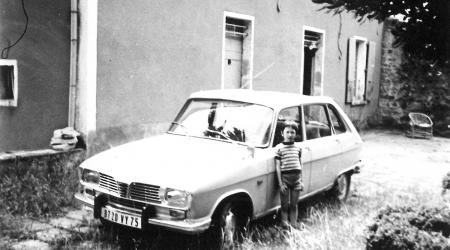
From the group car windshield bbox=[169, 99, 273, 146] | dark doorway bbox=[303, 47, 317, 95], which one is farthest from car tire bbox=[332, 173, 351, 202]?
dark doorway bbox=[303, 47, 317, 95]

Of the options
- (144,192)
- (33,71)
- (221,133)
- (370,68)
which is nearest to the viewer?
(144,192)

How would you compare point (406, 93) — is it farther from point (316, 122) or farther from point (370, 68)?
point (316, 122)

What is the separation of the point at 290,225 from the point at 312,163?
1.03 m

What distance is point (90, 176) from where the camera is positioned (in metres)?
4.85

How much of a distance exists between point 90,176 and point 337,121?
356 centimetres

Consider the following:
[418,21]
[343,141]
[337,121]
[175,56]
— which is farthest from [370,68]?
[418,21]

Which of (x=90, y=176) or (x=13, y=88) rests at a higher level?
(x=13, y=88)

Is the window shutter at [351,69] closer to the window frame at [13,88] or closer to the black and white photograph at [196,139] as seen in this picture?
the black and white photograph at [196,139]

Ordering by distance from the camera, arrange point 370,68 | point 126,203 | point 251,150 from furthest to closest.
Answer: point 370,68
point 251,150
point 126,203

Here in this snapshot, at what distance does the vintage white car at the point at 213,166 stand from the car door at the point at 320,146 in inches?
0.5

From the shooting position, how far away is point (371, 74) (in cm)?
1552

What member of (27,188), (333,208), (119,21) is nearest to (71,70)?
(119,21)

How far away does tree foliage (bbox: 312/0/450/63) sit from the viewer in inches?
174

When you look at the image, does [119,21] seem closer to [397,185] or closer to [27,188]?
[27,188]
